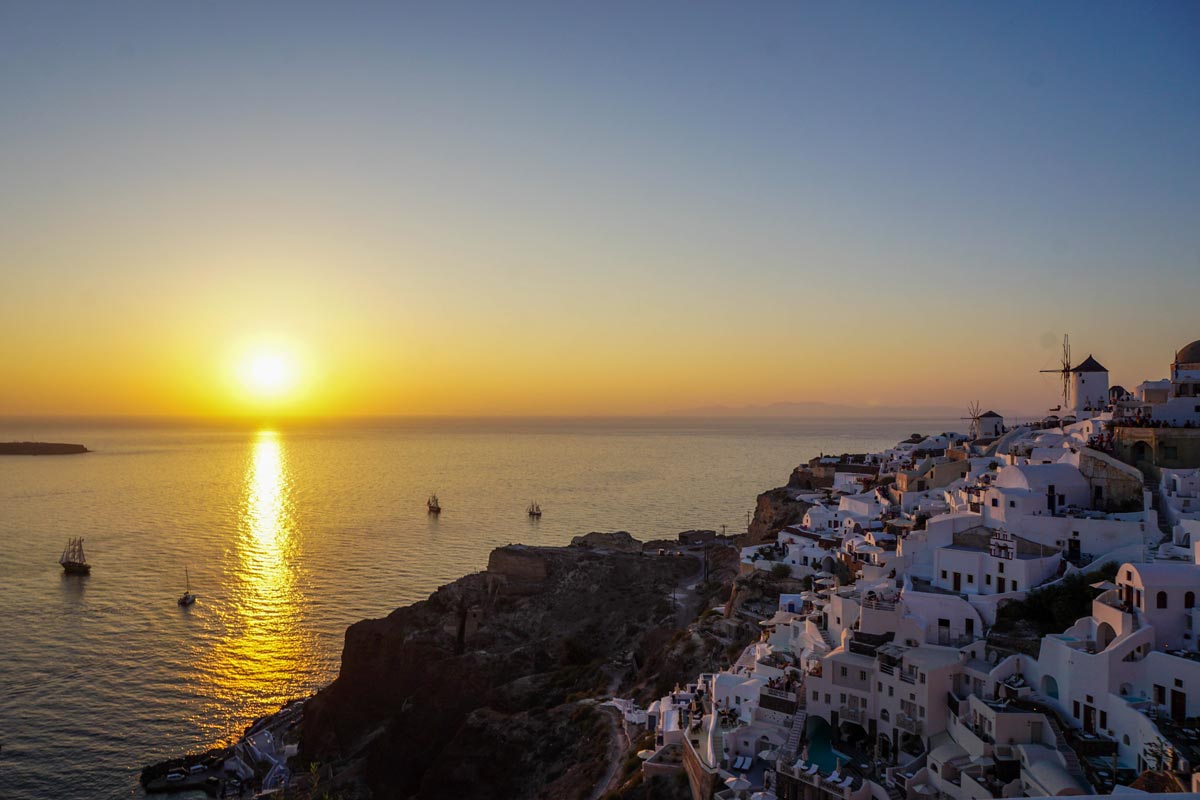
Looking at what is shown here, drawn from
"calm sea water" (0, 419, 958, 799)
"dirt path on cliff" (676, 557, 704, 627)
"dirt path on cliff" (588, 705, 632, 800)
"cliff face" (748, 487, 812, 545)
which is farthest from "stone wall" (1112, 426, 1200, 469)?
"calm sea water" (0, 419, 958, 799)

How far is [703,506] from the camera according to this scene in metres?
101

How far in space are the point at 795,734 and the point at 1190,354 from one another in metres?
28.7

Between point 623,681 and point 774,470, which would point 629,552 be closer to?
point 623,681

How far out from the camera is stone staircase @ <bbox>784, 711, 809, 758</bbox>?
22406 millimetres

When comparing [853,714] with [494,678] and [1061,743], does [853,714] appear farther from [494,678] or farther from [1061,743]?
[494,678]

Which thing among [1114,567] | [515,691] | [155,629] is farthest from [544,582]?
[1114,567]

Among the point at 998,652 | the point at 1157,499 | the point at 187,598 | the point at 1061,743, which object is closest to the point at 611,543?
the point at 187,598

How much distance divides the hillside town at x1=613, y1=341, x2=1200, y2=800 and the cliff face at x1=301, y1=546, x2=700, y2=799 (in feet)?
16.2

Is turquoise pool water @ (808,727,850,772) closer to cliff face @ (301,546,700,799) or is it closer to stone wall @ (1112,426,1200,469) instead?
cliff face @ (301,546,700,799)

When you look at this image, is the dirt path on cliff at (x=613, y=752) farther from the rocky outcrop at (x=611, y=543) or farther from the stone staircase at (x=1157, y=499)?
the rocky outcrop at (x=611, y=543)

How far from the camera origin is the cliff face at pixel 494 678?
35.0 meters

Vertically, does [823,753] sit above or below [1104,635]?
below

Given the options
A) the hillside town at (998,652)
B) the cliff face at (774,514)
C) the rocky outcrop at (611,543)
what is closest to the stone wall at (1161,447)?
the hillside town at (998,652)

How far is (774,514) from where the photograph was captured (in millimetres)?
52125
